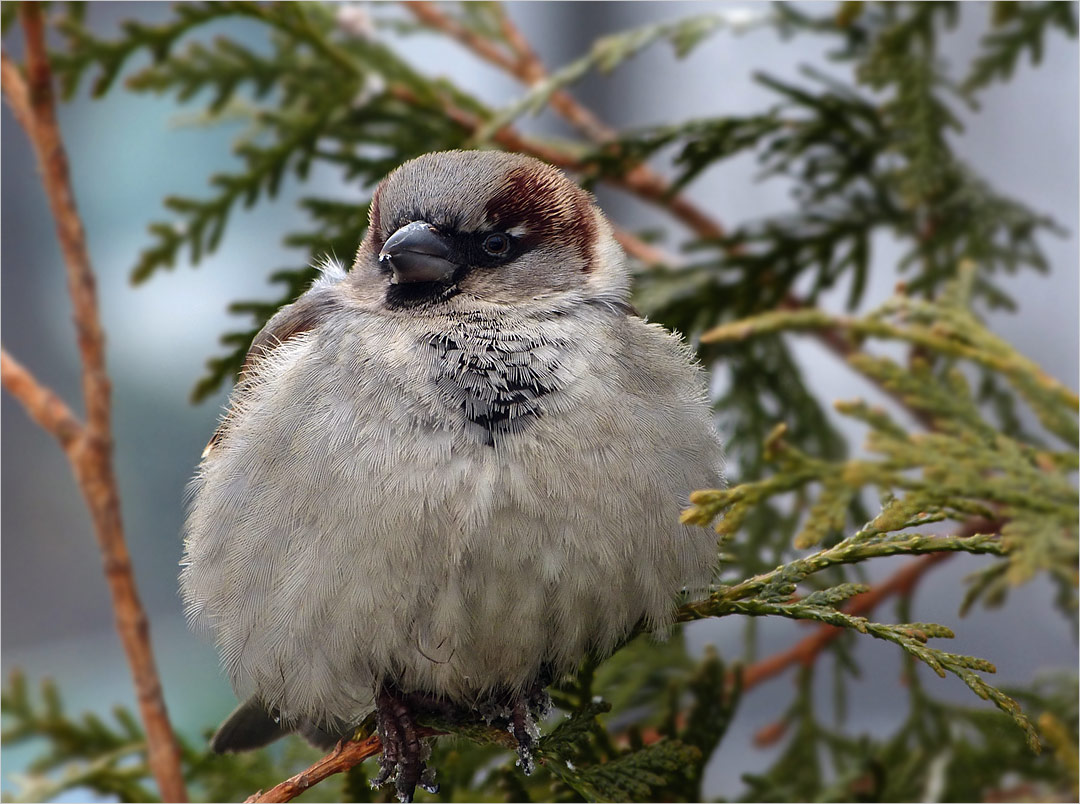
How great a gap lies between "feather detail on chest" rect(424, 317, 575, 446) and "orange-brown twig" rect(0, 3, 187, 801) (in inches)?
31.1

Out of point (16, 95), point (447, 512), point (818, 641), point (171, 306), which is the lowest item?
point (818, 641)

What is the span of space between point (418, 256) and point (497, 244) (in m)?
0.22

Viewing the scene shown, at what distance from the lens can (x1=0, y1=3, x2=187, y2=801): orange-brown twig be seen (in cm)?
235

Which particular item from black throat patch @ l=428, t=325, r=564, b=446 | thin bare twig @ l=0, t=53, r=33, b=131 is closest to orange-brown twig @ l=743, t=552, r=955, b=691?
black throat patch @ l=428, t=325, r=564, b=446

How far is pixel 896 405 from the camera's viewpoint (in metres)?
3.85

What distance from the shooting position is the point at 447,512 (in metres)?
2.02

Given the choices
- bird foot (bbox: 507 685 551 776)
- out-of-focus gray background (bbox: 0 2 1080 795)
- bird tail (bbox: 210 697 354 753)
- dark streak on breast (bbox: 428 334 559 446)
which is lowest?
bird foot (bbox: 507 685 551 776)

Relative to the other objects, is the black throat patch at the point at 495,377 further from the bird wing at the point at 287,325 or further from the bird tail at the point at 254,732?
the bird tail at the point at 254,732

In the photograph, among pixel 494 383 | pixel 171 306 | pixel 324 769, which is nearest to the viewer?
pixel 324 769

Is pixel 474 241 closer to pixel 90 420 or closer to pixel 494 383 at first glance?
pixel 494 383

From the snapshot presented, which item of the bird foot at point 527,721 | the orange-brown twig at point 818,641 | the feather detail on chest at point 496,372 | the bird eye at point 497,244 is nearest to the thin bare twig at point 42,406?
the feather detail on chest at point 496,372

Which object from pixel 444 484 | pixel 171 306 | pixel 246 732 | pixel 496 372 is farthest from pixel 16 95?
pixel 171 306

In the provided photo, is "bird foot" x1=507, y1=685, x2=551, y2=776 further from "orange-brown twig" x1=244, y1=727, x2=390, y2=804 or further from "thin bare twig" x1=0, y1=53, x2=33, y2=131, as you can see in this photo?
"thin bare twig" x1=0, y1=53, x2=33, y2=131

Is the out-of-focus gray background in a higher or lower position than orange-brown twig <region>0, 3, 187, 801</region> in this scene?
higher
